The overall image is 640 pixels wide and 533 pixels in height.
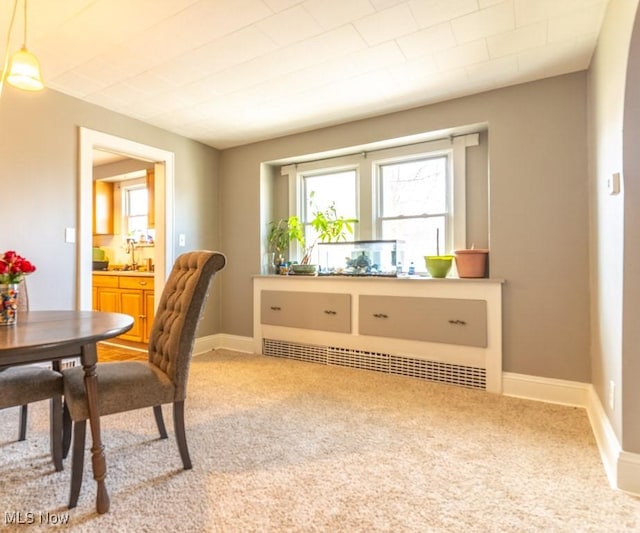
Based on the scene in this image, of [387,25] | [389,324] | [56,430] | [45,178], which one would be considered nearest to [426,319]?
[389,324]

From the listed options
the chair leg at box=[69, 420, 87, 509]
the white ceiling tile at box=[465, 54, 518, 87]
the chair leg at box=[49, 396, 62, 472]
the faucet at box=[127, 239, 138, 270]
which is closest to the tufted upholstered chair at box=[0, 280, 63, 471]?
the chair leg at box=[49, 396, 62, 472]

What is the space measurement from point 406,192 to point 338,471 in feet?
8.54

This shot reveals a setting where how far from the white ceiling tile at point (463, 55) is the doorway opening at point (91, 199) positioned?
105 inches

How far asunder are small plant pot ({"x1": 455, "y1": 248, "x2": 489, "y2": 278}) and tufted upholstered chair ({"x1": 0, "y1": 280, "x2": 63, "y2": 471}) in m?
2.68

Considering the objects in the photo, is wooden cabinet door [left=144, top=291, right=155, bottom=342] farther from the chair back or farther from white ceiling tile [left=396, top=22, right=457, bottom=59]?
white ceiling tile [left=396, top=22, right=457, bottom=59]

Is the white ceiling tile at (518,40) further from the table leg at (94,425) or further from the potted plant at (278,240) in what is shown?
the table leg at (94,425)

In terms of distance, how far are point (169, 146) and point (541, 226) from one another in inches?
134

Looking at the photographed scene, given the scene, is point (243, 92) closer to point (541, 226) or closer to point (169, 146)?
point (169, 146)

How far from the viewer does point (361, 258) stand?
139 inches

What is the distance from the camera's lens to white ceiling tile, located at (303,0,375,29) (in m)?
1.89

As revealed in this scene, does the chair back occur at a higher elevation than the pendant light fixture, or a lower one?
lower

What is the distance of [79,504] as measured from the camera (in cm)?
142

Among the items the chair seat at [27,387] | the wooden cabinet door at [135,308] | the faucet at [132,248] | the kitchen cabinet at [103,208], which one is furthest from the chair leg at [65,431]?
the kitchen cabinet at [103,208]

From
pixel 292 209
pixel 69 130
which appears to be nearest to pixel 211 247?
pixel 292 209
